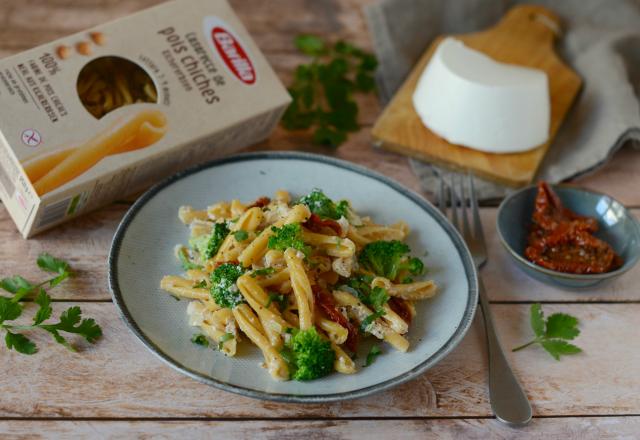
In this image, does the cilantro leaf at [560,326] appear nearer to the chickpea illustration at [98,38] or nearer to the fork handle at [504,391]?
the fork handle at [504,391]

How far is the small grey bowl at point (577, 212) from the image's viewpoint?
2.39 m

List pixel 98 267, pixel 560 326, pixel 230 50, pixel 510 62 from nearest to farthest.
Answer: pixel 560 326, pixel 98 267, pixel 230 50, pixel 510 62

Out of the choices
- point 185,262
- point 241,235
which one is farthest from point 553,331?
point 185,262

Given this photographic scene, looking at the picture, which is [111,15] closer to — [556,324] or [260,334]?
[260,334]

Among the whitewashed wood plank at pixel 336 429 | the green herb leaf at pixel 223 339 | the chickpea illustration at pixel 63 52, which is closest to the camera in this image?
the whitewashed wood plank at pixel 336 429

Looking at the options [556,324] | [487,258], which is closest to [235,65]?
[487,258]

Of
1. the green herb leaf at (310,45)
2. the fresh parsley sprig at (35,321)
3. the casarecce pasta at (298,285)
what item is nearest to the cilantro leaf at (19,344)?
the fresh parsley sprig at (35,321)

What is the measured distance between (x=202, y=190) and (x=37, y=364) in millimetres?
765

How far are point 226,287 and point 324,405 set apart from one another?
0.41m

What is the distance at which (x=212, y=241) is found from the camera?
2.20 metres

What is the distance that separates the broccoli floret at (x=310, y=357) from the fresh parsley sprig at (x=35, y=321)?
0.58 meters

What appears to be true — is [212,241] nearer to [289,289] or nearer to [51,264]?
[289,289]

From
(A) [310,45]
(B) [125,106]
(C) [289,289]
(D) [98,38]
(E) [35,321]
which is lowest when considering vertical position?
(A) [310,45]

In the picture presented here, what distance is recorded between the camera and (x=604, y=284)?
2.49 m
